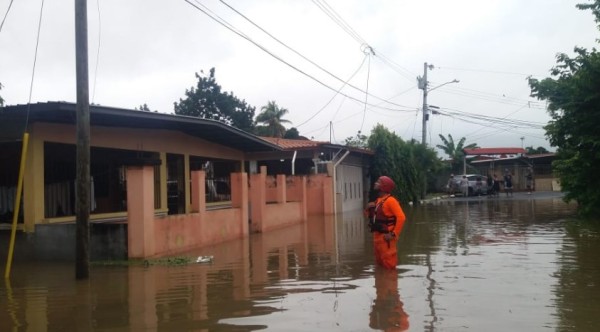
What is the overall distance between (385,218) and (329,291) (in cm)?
141

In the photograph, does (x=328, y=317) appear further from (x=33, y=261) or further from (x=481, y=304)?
(x=33, y=261)

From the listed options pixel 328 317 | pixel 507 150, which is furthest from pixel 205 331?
pixel 507 150

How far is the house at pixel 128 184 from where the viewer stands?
12.4 meters

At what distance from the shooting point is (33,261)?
12891 mm

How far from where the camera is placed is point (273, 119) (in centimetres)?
5425

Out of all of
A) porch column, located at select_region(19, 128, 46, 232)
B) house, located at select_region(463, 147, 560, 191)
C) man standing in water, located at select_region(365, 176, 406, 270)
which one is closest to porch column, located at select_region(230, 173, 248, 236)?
porch column, located at select_region(19, 128, 46, 232)

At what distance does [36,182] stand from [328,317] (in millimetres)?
8719

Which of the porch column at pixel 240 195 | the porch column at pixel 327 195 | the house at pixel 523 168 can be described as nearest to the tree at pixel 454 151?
the house at pixel 523 168

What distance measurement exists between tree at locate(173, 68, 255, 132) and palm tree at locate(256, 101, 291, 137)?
46.3 inches

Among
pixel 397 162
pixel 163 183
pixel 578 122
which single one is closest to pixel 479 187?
pixel 397 162

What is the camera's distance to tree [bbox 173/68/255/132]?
2120 inches

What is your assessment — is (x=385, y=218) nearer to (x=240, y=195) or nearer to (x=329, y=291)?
(x=329, y=291)

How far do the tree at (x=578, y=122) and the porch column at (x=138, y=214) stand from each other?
14850mm

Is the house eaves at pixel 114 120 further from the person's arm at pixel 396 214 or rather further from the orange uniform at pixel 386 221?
the person's arm at pixel 396 214
